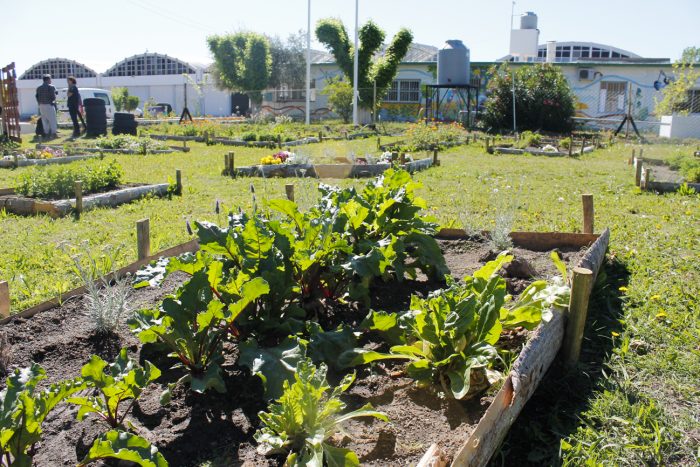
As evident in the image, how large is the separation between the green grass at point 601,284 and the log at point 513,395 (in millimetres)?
260

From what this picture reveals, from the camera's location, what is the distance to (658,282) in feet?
15.0

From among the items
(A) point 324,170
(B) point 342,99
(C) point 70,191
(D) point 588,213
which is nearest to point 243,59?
(B) point 342,99

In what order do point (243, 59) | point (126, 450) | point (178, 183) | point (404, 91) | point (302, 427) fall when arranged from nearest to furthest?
1. point (126, 450)
2. point (302, 427)
3. point (178, 183)
4. point (404, 91)
5. point (243, 59)

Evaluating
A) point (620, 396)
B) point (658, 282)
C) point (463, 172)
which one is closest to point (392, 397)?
point (620, 396)

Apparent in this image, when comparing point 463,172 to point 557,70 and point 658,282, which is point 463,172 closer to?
point 658,282

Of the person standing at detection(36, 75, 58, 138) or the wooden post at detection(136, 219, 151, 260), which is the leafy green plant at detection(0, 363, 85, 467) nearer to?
the wooden post at detection(136, 219, 151, 260)

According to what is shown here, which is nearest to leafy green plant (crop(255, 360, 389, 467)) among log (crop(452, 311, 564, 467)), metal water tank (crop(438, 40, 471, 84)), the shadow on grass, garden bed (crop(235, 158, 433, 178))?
log (crop(452, 311, 564, 467))

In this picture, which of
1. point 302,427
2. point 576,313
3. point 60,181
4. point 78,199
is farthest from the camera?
point 60,181

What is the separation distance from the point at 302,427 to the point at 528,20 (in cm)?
3542

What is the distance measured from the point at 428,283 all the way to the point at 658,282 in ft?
6.10

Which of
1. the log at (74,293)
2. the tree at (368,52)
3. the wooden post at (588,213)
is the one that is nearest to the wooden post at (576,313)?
the wooden post at (588,213)

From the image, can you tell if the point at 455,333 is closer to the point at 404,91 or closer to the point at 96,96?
the point at 96,96

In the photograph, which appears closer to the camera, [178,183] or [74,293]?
[74,293]

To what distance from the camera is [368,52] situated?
3078 cm
